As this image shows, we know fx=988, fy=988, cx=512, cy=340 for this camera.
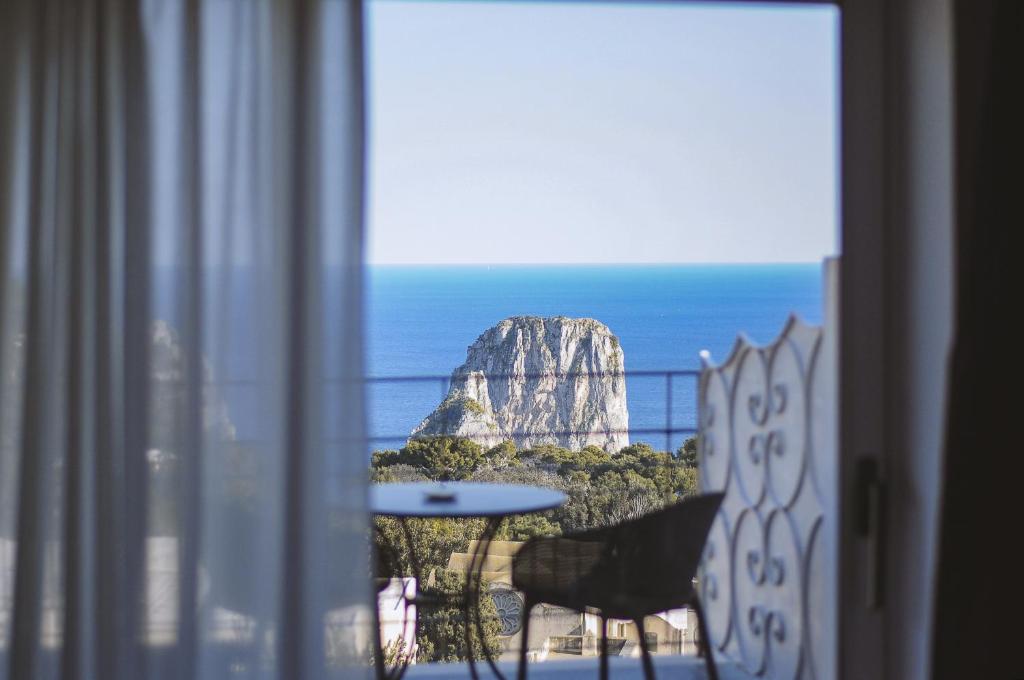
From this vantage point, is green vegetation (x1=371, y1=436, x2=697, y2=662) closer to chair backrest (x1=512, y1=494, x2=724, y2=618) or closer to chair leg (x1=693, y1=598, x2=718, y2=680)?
chair backrest (x1=512, y1=494, x2=724, y2=618)

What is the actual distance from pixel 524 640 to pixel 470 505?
0.44 m

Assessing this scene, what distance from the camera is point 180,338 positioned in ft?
6.37

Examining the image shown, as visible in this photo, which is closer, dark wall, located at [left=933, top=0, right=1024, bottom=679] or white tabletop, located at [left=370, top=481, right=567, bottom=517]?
dark wall, located at [left=933, top=0, right=1024, bottom=679]

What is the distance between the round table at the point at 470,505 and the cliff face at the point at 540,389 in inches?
5.4

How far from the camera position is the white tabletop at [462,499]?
2.54 m

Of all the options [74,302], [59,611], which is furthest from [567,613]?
[74,302]

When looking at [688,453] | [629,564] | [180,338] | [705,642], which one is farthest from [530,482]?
[180,338]

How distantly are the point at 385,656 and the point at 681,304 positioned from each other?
3.36 feet

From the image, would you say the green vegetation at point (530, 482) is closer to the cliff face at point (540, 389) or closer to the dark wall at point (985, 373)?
the cliff face at point (540, 389)

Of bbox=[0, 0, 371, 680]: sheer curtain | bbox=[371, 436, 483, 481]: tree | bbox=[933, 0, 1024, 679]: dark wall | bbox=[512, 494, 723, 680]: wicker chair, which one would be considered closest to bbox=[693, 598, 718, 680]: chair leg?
bbox=[512, 494, 723, 680]: wicker chair

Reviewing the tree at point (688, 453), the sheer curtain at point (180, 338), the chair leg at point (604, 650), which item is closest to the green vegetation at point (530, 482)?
the tree at point (688, 453)

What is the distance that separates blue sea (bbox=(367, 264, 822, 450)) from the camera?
7.25 ft

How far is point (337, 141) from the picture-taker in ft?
6.45

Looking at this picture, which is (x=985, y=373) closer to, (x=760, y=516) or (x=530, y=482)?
(x=760, y=516)
